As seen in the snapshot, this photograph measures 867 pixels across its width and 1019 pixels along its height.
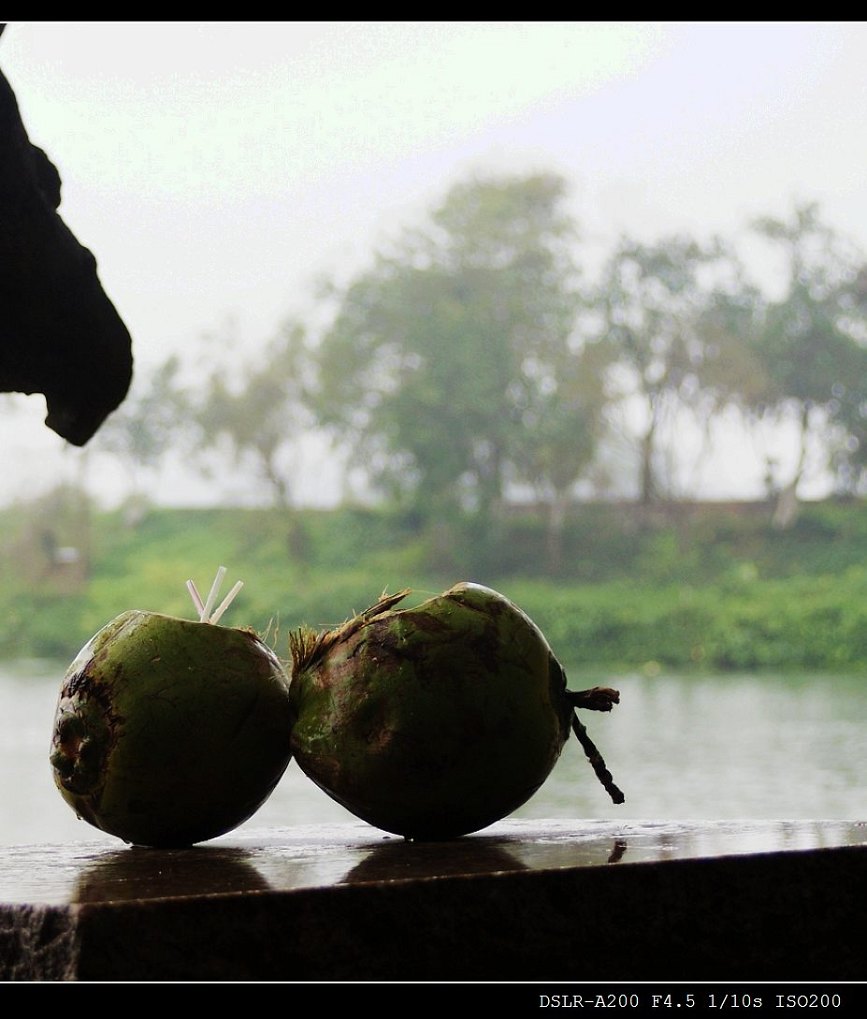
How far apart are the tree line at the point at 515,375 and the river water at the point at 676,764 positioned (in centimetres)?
371

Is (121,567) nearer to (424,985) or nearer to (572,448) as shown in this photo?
(572,448)

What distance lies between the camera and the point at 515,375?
14.3 metres

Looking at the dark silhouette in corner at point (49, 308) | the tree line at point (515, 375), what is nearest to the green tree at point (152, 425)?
the tree line at point (515, 375)

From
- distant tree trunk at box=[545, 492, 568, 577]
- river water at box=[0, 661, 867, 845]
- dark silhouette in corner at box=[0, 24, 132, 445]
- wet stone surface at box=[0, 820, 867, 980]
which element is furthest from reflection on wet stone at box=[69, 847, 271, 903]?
distant tree trunk at box=[545, 492, 568, 577]

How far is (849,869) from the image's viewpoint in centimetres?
82

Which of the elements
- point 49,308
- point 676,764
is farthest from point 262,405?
point 49,308

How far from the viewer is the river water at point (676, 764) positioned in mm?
6703

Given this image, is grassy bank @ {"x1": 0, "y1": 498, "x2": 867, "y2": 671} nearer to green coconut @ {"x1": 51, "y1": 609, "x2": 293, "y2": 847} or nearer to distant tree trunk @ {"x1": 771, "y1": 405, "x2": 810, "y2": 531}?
distant tree trunk @ {"x1": 771, "y1": 405, "x2": 810, "y2": 531}

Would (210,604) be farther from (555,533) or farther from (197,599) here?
(555,533)

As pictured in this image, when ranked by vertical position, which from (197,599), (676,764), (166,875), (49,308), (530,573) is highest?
(49,308)

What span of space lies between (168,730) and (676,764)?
23.4ft

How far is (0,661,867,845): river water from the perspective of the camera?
22.0ft

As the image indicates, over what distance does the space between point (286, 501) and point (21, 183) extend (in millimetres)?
13392

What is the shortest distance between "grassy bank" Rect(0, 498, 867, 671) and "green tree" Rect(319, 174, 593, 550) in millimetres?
595
